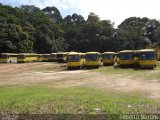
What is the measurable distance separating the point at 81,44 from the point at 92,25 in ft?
23.6

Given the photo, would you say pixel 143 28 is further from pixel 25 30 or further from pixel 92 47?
pixel 25 30

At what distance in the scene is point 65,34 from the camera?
106438 millimetres

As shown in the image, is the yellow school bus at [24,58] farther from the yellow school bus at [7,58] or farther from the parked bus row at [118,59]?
the parked bus row at [118,59]

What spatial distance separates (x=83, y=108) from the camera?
13500 mm

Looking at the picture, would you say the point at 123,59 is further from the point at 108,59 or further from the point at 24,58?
the point at 24,58

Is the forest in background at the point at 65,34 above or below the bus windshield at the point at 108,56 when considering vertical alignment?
above

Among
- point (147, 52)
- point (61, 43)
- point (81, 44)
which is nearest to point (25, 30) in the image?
point (61, 43)

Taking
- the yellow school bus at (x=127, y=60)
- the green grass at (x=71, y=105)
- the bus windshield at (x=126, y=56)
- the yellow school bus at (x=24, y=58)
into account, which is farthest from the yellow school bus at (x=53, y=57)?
the green grass at (x=71, y=105)

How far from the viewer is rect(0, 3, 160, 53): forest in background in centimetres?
7681

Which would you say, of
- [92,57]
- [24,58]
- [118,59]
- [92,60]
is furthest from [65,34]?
[92,60]

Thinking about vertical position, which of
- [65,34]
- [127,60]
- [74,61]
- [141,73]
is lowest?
[141,73]

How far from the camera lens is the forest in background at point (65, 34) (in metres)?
76.8

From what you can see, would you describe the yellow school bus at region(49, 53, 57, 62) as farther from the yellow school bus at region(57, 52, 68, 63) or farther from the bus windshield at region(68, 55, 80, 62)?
the bus windshield at region(68, 55, 80, 62)

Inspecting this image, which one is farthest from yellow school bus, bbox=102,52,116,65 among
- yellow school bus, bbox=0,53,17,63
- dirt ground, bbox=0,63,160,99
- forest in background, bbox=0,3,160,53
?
forest in background, bbox=0,3,160,53
